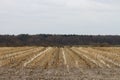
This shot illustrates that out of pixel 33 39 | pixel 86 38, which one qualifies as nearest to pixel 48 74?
pixel 33 39

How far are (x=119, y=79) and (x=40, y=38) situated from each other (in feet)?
423

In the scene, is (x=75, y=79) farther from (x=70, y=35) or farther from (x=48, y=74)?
(x=70, y=35)

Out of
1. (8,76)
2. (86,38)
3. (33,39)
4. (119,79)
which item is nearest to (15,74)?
(8,76)

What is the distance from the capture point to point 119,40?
150 meters

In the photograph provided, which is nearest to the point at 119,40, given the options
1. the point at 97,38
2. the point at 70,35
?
the point at 97,38

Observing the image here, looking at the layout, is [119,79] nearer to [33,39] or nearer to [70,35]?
[33,39]

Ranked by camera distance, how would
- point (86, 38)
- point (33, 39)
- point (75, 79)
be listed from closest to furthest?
1. point (75, 79)
2. point (33, 39)
3. point (86, 38)

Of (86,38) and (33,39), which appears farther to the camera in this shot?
(86,38)

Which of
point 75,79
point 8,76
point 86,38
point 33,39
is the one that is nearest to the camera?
point 75,79

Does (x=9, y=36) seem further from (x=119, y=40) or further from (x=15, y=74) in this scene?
(x=15, y=74)

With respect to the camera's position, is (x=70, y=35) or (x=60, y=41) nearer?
(x=60, y=41)

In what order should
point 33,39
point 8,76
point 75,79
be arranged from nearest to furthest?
point 75,79
point 8,76
point 33,39

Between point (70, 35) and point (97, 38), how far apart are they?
11.7 m

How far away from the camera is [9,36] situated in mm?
143875
